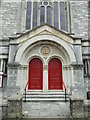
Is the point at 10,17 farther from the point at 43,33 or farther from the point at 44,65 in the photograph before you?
the point at 44,65

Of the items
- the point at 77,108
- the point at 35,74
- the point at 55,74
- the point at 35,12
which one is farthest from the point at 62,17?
the point at 77,108

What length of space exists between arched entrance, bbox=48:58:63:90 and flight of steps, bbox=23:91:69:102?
0.62 m

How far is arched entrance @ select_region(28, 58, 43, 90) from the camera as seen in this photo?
10375 mm

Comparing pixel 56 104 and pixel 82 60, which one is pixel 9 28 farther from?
pixel 56 104

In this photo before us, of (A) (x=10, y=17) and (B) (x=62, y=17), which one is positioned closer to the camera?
(A) (x=10, y=17)

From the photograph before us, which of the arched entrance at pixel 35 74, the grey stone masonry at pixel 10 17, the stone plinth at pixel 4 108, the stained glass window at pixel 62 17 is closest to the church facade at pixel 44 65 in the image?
the arched entrance at pixel 35 74

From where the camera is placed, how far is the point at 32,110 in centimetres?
702

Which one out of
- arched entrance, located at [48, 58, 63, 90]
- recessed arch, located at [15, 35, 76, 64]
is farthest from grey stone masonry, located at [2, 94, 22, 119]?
arched entrance, located at [48, 58, 63, 90]

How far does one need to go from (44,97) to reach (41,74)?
2.00 metres

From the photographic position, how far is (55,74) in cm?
1062

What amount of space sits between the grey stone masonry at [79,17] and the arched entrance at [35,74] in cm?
496

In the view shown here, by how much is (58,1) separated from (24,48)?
711cm

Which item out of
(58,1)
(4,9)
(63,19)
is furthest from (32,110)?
(58,1)

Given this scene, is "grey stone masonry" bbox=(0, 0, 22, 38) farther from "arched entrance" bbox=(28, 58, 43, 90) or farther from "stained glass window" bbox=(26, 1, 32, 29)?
"arched entrance" bbox=(28, 58, 43, 90)
